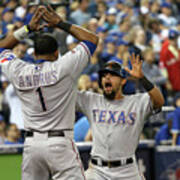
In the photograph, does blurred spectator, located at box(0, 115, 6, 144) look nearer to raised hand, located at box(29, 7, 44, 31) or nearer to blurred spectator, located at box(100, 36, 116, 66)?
blurred spectator, located at box(100, 36, 116, 66)

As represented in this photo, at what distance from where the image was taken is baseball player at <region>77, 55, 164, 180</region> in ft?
18.0

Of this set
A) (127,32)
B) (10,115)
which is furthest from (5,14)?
(10,115)

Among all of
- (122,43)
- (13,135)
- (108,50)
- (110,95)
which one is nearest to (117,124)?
(110,95)

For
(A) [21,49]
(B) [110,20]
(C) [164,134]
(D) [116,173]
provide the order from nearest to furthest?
1. (D) [116,173]
2. (C) [164,134]
3. (A) [21,49]
4. (B) [110,20]

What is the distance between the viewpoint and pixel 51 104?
16.3 feet

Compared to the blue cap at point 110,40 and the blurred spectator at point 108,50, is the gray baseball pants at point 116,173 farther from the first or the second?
the blue cap at point 110,40

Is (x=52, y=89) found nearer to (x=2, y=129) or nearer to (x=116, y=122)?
(x=116, y=122)

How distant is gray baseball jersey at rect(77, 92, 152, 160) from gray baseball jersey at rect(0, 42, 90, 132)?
61 cm

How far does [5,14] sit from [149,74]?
4.08 m

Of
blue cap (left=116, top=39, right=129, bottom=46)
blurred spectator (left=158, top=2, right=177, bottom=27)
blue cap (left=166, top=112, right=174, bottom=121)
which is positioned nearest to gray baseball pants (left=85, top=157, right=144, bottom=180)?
blue cap (left=166, top=112, right=174, bottom=121)

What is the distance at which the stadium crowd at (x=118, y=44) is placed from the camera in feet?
29.3

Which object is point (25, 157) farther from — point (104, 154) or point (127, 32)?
point (127, 32)

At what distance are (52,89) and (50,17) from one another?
26.3 inches

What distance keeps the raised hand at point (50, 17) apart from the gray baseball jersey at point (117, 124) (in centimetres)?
99
